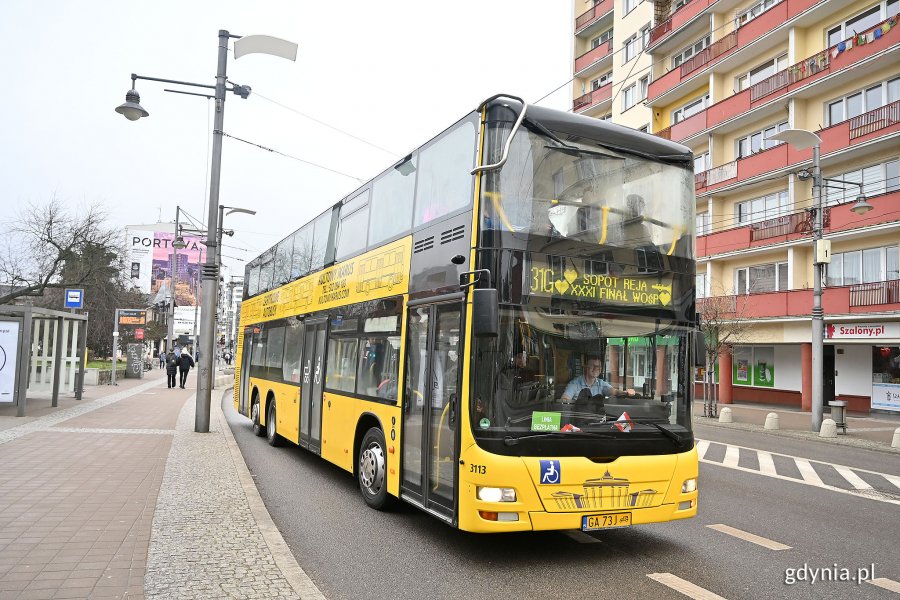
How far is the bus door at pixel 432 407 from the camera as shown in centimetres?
611

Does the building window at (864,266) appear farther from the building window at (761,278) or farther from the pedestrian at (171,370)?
the pedestrian at (171,370)

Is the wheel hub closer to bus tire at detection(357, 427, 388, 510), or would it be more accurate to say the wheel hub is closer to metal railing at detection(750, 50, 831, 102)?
bus tire at detection(357, 427, 388, 510)

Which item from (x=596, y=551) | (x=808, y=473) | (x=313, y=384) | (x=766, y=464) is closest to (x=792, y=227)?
(x=766, y=464)

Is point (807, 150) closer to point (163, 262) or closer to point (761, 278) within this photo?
point (761, 278)

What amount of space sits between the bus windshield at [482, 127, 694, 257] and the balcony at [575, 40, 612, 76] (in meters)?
36.2

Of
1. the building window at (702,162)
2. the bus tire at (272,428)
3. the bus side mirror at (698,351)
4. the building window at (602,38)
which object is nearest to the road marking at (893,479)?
the bus side mirror at (698,351)

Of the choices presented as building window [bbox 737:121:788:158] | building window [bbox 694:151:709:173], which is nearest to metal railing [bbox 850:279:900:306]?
building window [bbox 737:121:788:158]

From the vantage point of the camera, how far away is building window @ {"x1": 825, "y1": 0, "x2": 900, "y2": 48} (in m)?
25.1

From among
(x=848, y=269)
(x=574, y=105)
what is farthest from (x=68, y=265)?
(x=848, y=269)

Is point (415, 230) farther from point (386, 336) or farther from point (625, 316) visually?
point (625, 316)

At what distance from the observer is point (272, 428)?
13.4m

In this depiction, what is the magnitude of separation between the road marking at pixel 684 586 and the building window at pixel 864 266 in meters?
23.7

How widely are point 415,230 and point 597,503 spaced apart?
3.40m

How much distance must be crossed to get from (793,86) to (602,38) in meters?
18.1
